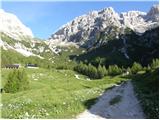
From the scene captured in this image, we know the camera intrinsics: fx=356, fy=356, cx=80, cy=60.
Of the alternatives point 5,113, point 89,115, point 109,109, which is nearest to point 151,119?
point 89,115

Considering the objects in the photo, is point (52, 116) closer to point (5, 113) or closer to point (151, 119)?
point (5, 113)

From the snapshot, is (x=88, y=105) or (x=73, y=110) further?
(x=88, y=105)

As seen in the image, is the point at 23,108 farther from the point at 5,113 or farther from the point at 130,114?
the point at 130,114

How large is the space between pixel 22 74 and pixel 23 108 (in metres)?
30.1

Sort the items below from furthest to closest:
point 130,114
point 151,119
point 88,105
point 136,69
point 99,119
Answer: point 136,69 < point 88,105 < point 130,114 < point 99,119 < point 151,119

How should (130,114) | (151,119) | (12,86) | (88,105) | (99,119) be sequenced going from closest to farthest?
(151,119) → (99,119) → (130,114) → (88,105) → (12,86)

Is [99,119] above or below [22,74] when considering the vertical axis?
below

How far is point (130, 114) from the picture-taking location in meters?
30.3

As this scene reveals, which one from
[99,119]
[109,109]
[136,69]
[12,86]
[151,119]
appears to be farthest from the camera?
[136,69]

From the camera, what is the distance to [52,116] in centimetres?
2931

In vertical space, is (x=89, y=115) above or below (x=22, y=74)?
below

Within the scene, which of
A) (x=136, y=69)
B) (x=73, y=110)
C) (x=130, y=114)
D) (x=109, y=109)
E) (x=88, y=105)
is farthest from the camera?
(x=136, y=69)

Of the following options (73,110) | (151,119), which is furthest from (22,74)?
(151,119)

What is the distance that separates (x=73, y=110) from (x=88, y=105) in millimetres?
5129
